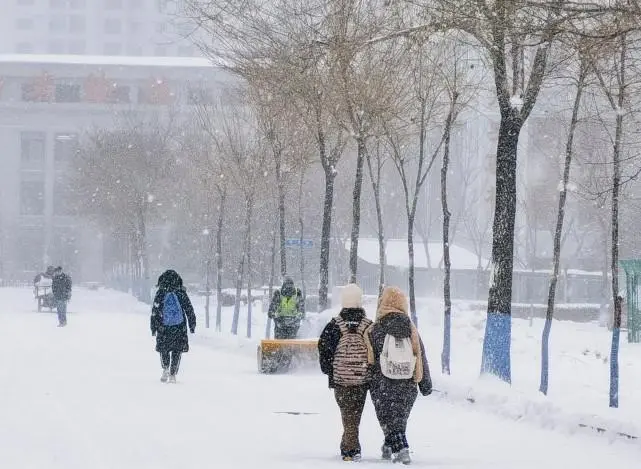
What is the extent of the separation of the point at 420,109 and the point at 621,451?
12316 millimetres

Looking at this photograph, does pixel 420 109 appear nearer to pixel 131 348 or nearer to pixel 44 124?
pixel 131 348

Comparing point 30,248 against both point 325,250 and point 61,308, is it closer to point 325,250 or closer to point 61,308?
point 61,308

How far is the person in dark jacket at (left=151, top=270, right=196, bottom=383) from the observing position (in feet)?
58.5

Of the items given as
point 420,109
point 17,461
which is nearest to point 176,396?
point 17,461

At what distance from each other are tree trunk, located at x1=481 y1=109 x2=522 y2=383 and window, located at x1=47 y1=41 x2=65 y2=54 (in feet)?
424

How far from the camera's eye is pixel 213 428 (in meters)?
12.3

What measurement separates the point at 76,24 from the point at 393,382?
137 m

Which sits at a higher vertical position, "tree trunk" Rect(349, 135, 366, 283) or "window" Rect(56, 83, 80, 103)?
"window" Rect(56, 83, 80, 103)

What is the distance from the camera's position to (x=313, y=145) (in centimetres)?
3027

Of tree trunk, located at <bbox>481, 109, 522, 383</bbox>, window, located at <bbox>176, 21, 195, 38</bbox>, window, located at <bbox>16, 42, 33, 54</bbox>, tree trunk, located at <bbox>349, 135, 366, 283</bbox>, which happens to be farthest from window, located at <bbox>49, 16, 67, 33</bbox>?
tree trunk, located at <bbox>481, 109, 522, 383</bbox>

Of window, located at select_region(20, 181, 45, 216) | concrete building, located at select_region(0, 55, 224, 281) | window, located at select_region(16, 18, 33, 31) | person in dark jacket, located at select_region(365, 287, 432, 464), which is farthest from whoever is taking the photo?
window, located at select_region(16, 18, 33, 31)

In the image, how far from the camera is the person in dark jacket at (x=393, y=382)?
1002 centimetres

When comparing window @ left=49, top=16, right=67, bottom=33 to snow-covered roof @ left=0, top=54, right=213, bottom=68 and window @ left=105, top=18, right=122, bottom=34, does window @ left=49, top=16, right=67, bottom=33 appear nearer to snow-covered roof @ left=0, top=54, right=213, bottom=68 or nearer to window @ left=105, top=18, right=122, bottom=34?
window @ left=105, top=18, right=122, bottom=34

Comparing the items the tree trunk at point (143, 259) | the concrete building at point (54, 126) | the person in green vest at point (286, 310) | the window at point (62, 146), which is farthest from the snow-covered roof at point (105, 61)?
the person in green vest at point (286, 310)
